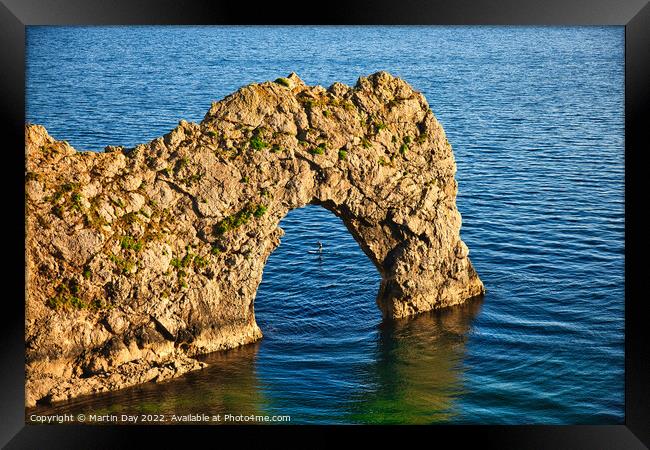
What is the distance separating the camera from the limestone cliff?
4525 centimetres

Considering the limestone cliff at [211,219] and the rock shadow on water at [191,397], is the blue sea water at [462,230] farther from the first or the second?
the limestone cliff at [211,219]

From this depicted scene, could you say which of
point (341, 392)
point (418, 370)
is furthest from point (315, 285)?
point (341, 392)

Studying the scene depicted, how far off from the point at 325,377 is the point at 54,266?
15.1 metres

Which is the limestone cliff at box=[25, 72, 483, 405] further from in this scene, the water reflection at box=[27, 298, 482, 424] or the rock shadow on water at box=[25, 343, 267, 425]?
the water reflection at box=[27, 298, 482, 424]

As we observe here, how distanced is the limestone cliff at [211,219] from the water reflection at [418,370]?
143 centimetres

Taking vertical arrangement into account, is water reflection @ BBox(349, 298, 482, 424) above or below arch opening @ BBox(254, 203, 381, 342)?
below

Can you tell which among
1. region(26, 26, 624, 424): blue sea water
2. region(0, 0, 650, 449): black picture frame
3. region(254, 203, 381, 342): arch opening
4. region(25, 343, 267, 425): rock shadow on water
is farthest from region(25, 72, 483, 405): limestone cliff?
region(0, 0, 650, 449): black picture frame

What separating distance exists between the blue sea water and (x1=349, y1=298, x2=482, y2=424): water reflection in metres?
0.13

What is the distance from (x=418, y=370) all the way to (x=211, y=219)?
13.9 m

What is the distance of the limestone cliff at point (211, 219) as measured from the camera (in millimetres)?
45250
